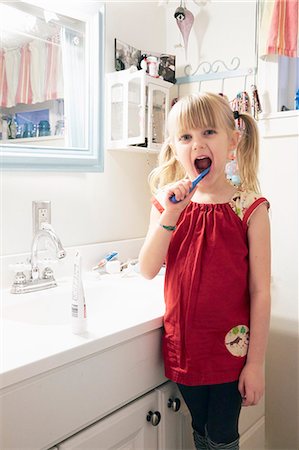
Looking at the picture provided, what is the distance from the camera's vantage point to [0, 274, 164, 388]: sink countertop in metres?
0.73

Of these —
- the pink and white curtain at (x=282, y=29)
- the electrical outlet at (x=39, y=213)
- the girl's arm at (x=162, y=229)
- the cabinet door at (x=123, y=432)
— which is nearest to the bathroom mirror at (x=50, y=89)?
the electrical outlet at (x=39, y=213)

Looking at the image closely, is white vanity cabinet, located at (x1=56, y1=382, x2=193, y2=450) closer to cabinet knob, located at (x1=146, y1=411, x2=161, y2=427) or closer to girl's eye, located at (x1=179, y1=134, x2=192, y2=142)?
cabinet knob, located at (x1=146, y1=411, x2=161, y2=427)

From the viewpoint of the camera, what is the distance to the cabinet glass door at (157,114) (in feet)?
4.78

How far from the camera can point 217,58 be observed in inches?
61.3

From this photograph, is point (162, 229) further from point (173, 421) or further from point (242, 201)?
point (173, 421)

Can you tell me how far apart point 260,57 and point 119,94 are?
498mm

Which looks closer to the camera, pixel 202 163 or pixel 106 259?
pixel 202 163

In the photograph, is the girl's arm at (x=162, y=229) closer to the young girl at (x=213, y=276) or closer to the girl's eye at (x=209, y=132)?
the young girl at (x=213, y=276)

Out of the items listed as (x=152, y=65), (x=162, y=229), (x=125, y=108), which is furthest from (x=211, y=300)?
(x=152, y=65)

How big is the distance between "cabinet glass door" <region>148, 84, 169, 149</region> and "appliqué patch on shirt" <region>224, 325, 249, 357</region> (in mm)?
782

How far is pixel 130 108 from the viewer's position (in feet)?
4.64

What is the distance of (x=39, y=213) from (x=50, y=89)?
39 centimetres

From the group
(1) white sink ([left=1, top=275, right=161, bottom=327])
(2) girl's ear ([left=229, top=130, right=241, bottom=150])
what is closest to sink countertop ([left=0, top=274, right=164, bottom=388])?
(1) white sink ([left=1, top=275, right=161, bottom=327])

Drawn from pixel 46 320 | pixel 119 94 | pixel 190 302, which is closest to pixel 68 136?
pixel 119 94
